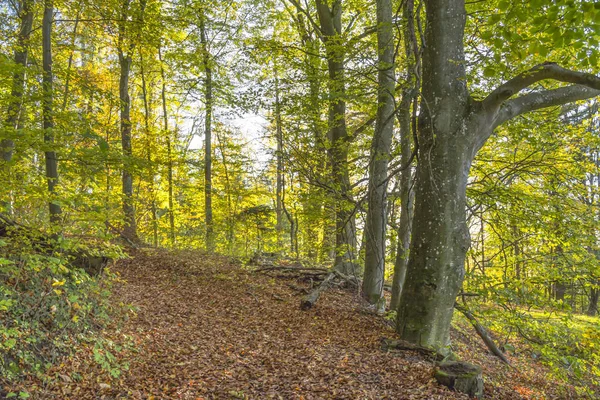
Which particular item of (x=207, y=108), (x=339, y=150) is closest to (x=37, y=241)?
(x=339, y=150)

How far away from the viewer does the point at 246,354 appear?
5102 mm

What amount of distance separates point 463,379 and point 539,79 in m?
3.83

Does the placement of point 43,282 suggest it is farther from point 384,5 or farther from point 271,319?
point 384,5

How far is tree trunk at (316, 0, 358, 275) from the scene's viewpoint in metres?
7.77

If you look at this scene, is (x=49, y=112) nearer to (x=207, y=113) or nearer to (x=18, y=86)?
(x=18, y=86)

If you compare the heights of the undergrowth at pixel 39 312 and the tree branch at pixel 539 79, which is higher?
the tree branch at pixel 539 79

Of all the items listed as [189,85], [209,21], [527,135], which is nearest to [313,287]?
[527,135]

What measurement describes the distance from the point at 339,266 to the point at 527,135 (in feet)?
18.8

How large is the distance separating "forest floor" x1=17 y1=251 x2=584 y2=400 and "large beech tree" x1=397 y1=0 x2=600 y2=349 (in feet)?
2.40

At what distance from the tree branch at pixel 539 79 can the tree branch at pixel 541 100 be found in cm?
25

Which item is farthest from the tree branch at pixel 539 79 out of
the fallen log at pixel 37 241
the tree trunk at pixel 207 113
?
the tree trunk at pixel 207 113

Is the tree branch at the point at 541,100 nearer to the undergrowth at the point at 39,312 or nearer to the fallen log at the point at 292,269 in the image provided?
the undergrowth at the point at 39,312

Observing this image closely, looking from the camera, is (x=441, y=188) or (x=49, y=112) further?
(x=49, y=112)

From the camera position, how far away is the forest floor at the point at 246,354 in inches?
152
